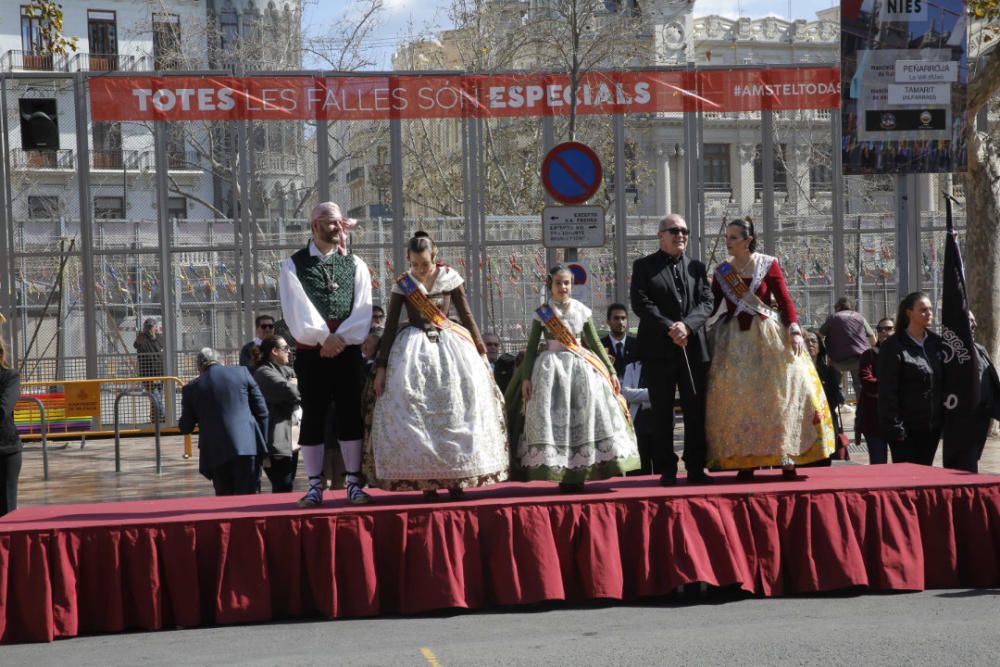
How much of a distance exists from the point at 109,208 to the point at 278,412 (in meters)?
10.9

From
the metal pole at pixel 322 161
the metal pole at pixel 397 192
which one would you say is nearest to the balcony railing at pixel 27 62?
the metal pole at pixel 322 161

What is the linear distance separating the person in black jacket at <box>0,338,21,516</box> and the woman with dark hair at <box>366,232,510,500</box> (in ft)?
8.50

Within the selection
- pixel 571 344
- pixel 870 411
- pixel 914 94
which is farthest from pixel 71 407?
pixel 914 94

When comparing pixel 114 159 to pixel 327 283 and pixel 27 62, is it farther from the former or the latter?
pixel 27 62

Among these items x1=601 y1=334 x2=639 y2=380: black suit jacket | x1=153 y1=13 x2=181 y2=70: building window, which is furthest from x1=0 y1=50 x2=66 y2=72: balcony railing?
x1=601 y1=334 x2=639 y2=380: black suit jacket

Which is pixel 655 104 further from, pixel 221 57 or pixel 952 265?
pixel 221 57

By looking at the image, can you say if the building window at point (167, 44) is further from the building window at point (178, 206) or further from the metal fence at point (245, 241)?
the metal fence at point (245, 241)

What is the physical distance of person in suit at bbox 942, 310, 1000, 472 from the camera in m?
9.62

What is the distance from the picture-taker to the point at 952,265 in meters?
9.58

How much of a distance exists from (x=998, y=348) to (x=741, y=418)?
9677 millimetres

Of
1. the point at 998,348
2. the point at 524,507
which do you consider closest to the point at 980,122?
the point at 998,348

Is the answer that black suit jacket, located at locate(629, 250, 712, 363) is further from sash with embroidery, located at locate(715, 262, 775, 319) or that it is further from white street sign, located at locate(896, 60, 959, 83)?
white street sign, located at locate(896, 60, 959, 83)

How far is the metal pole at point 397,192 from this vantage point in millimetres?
18734

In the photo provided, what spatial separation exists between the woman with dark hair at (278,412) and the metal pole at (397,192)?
7821 mm
